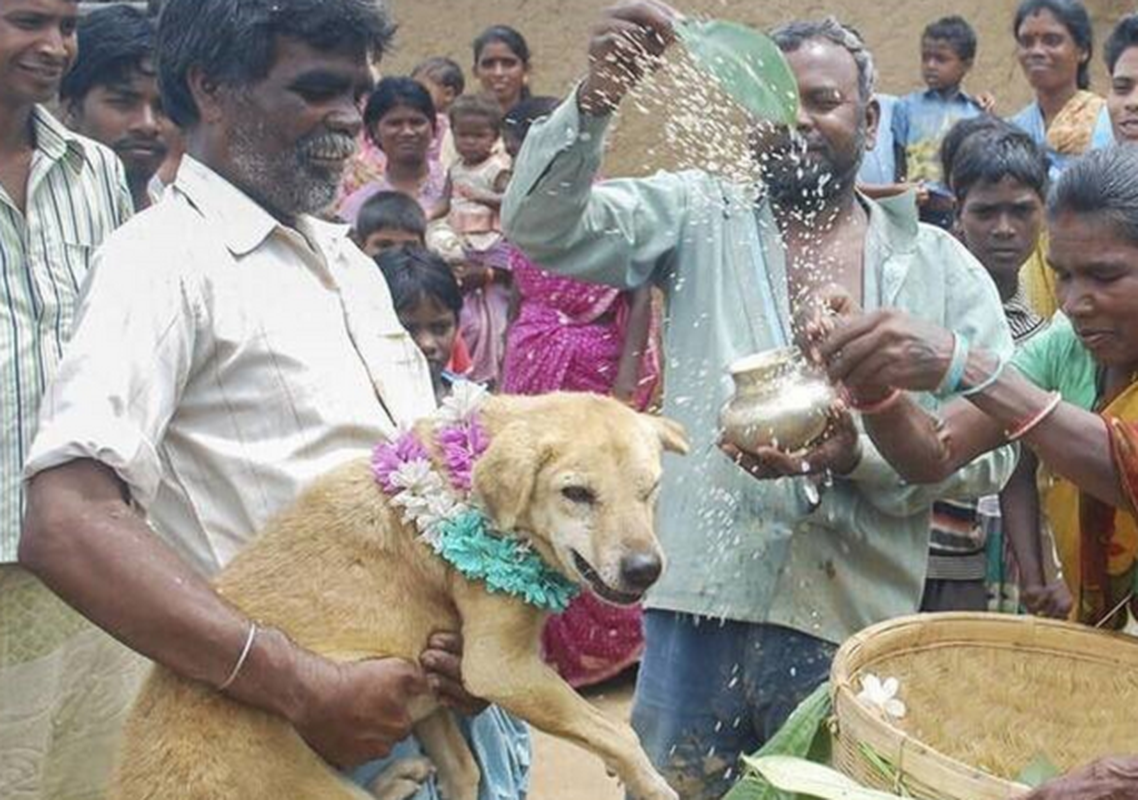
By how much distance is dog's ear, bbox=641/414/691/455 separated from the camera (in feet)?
8.66

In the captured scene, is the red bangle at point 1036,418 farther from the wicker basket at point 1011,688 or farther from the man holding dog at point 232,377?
the man holding dog at point 232,377

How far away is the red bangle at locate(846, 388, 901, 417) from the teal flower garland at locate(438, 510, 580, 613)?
0.91 m

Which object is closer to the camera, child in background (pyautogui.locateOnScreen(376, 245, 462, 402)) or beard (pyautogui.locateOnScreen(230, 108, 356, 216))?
beard (pyautogui.locateOnScreen(230, 108, 356, 216))

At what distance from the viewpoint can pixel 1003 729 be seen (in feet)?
10.6

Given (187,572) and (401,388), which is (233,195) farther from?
(187,572)

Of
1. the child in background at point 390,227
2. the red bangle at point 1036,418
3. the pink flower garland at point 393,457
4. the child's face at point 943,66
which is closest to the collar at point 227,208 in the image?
the pink flower garland at point 393,457

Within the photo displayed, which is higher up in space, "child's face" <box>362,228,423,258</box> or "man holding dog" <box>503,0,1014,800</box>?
"man holding dog" <box>503,0,1014,800</box>

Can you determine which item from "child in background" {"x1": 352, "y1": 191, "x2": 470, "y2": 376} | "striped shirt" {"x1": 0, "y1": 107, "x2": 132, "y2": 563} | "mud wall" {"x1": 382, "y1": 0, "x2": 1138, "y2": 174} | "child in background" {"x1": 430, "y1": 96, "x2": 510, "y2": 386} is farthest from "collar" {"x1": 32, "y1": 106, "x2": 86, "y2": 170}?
"mud wall" {"x1": 382, "y1": 0, "x2": 1138, "y2": 174}

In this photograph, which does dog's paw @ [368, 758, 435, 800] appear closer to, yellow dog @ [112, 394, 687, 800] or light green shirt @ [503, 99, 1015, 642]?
yellow dog @ [112, 394, 687, 800]

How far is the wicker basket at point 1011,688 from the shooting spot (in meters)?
3.09

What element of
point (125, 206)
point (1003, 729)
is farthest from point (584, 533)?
point (125, 206)

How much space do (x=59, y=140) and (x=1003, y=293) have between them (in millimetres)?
2787

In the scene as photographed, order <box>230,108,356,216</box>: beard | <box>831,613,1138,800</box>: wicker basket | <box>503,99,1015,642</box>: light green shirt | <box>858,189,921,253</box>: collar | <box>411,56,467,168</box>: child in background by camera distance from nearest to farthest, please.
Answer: <box>230,108,356,216</box>: beard < <box>831,613,1138,800</box>: wicker basket < <box>503,99,1015,642</box>: light green shirt < <box>858,189,921,253</box>: collar < <box>411,56,467,168</box>: child in background

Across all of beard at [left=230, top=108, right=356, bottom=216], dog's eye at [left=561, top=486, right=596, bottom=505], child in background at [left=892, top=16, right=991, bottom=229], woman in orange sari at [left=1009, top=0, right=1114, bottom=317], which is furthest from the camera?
child in background at [left=892, top=16, right=991, bottom=229]
